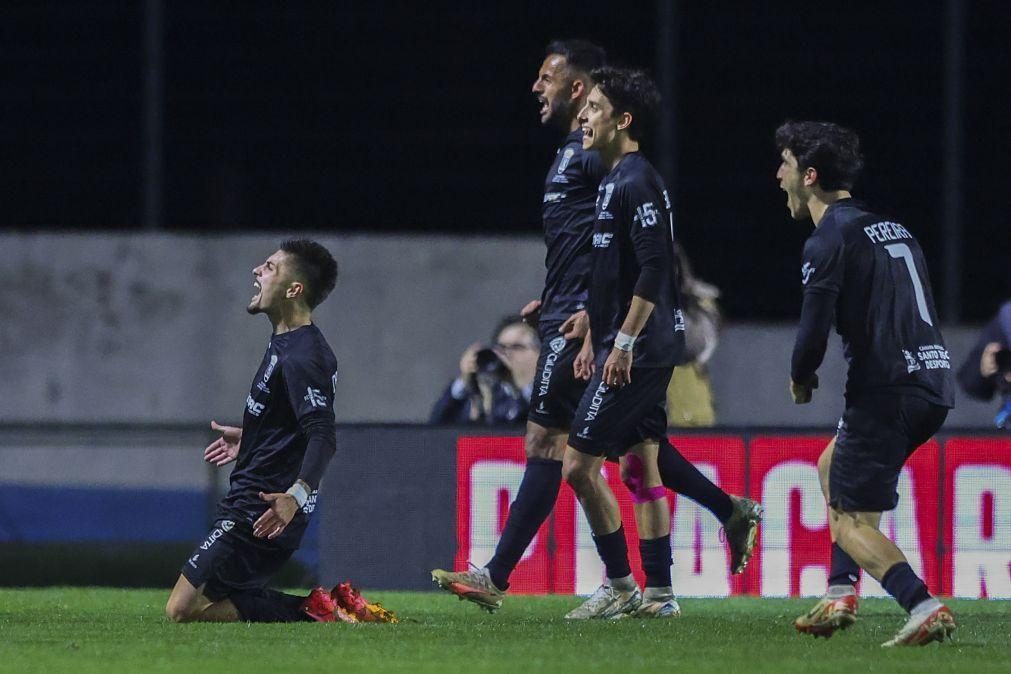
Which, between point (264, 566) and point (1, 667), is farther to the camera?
point (264, 566)

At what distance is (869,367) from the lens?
7055 millimetres

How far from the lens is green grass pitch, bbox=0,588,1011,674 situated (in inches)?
250

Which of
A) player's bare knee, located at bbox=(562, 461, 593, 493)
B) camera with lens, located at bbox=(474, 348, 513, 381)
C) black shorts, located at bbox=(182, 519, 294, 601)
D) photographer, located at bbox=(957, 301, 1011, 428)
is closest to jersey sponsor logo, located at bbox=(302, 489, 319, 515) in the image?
black shorts, located at bbox=(182, 519, 294, 601)

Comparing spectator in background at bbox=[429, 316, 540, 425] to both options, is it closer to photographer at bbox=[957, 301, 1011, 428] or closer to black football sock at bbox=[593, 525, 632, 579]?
photographer at bbox=[957, 301, 1011, 428]

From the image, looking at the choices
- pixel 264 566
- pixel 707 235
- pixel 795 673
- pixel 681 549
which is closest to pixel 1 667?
pixel 264 566

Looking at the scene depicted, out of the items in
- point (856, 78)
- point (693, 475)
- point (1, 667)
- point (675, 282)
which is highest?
point (856, 78)

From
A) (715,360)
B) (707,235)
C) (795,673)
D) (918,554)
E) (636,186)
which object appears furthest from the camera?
(707,235)

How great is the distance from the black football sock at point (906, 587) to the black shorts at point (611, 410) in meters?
1.40

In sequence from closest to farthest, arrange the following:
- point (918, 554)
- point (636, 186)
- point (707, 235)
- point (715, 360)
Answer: point (636, 186) < point (918, 554) < point (715, 360) < point (707, 235)

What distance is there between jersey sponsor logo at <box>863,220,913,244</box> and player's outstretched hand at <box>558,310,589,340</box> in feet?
4.64

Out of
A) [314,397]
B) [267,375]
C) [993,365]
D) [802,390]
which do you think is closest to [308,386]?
[314,397]

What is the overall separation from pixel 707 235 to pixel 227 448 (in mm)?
8339

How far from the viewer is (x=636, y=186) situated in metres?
7.89

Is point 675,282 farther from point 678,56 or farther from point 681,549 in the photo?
point 678,56
